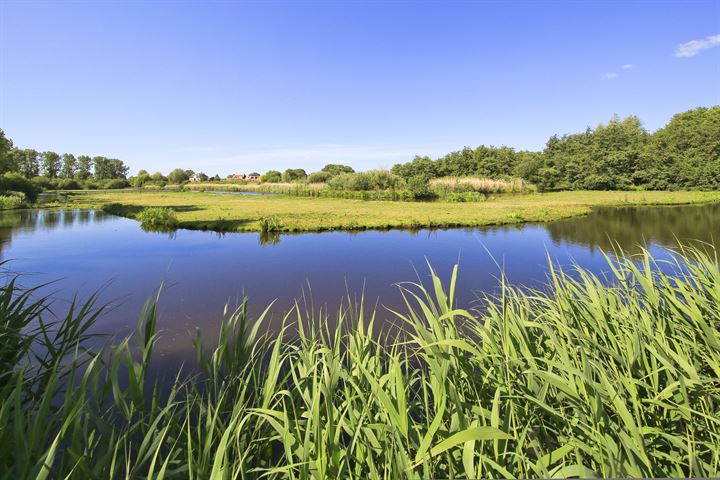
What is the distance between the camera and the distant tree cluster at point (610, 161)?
38.1 m

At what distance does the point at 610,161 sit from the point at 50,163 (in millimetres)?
110070

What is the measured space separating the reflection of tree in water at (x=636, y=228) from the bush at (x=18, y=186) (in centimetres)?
4043

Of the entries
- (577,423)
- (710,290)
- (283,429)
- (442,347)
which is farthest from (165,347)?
(710,290)

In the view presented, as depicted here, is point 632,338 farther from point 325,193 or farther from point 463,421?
point 325,193

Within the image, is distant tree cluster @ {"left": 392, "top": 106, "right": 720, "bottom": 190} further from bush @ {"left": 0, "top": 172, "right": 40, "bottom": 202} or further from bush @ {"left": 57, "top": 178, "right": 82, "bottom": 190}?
bush @ {"left": 57, "top": 178, "right": 82, "bottom": 190}

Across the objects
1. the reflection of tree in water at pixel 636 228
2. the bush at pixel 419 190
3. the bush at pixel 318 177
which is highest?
the bush at pixel 318 177

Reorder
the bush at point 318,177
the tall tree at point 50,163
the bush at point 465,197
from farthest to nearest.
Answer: the tall tree at point 50,163
the bush at point 318,177
the bush at point 465,197

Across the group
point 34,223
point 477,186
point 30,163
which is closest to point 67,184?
point 30,163

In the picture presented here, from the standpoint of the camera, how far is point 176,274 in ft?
28.9

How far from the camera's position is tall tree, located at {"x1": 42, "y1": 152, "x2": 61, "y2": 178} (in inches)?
3078

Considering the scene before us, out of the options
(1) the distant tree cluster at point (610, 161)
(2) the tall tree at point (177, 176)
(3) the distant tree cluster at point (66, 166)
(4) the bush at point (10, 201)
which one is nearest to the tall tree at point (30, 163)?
(3) the distant tree cluster at point (66, 166)

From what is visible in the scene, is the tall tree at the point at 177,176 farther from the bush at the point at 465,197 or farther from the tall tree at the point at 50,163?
the bush at the point at 465,197

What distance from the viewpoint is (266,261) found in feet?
33.4

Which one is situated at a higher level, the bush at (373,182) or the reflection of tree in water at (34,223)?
the bush at (373,182)
